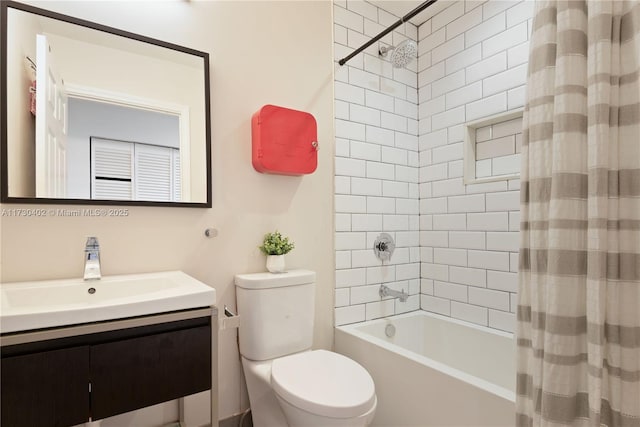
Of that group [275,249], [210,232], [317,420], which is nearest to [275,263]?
[275,249]

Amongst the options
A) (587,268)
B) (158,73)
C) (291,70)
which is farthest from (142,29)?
(587,268)

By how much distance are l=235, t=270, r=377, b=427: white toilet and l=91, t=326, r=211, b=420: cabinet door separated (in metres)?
0.37

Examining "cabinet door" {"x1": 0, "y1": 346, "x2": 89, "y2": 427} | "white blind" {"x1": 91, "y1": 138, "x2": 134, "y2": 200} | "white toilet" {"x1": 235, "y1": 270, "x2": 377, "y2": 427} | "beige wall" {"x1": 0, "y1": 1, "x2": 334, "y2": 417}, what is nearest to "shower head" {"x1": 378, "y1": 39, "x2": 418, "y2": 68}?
"beige wall" {"x1": 0, "y1": 1, "x2": 334, "y2": 417}

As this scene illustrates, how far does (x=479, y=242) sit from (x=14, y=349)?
215 centimetres

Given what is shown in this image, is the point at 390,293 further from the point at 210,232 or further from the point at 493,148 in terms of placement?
the point at 210,232

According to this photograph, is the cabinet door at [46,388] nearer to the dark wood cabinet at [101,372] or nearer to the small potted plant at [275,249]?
the dark wood cabinet at [101,372]

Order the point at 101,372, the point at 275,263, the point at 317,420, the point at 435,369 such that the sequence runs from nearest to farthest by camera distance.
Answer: the point at 101,372
the point at 317,420
the point at 435,369
the point at 275,263

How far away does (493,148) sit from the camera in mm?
2113

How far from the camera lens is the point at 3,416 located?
0.91 meters

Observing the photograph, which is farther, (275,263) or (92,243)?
(275,263)

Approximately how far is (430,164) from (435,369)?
4.58ft

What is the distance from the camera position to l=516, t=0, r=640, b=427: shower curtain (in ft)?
2.85

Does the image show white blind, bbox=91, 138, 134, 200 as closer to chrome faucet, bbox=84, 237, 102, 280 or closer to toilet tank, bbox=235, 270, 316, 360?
chrome faucet, bbox=84, 237, 102, 280

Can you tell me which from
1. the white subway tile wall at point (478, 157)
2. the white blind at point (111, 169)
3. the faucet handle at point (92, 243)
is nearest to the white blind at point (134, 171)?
the white blind at point (111, 169)
